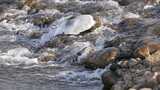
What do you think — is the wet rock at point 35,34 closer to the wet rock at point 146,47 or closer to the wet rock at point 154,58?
the wet rock at point 146,47

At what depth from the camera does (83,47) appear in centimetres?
1227

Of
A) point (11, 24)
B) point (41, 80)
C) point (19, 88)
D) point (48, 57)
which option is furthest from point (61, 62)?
point (11, 24)

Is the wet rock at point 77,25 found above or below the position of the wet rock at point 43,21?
above

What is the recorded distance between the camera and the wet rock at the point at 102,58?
10570mm

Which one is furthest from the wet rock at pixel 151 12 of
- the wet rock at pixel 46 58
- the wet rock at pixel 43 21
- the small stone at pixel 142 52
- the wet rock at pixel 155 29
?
the small stone at pixel 142 52

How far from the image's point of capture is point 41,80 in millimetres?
10172

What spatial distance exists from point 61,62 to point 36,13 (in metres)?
7.07

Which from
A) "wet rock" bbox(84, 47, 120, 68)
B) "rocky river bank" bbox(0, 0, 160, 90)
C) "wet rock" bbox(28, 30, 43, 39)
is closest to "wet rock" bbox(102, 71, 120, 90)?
"rocky river bank" bbox(0, 0, 160, 90)

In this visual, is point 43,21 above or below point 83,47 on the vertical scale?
below

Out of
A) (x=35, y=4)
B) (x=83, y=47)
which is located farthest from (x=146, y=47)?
(x=35, y=4)

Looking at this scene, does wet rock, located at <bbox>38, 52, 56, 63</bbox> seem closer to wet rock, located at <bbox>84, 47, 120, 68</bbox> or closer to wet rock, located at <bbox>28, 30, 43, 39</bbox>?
wet rock, located at <bbox>84, 47, 120, 68</bbox>

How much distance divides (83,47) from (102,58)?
158 centimetres

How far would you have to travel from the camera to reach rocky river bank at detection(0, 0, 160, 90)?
901 centimetres

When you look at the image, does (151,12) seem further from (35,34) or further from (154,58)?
(154,58)
